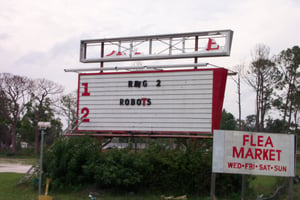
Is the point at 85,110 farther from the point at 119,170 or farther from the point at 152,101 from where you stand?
the point at 119,170

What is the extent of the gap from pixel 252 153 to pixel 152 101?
218 inches

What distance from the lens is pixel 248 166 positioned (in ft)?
40.2

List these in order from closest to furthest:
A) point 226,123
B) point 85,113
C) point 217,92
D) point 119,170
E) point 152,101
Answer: point 119,170 → point 217,92 → point 152,101 → point 85,113 → point 226,123

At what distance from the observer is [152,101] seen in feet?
54.7

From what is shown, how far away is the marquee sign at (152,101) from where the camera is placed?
15758 mm

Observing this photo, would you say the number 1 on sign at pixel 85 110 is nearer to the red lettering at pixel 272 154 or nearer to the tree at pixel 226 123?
the red lettering at pixel 272 154

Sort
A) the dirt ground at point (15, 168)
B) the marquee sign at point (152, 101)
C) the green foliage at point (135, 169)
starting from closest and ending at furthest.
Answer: the green foliage at point (135, 169)
the marquee sign at point (152, 101)
the dirt ground at point (15, 168)

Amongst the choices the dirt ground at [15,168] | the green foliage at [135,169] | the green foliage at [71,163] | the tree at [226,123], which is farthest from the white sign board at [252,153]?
the tree at [226,123]

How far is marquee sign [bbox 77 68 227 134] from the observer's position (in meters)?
15.8

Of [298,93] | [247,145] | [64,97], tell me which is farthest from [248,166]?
[64,97]

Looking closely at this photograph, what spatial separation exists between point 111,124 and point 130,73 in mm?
2304

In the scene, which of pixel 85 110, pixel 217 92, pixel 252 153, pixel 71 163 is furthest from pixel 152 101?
pixel 252 153

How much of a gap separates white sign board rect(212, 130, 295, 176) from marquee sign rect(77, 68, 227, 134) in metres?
3.21

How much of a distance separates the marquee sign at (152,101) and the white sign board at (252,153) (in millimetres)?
3208
